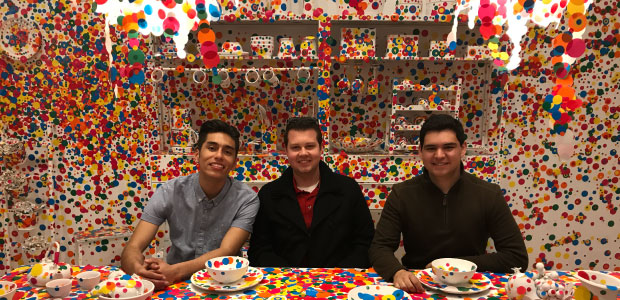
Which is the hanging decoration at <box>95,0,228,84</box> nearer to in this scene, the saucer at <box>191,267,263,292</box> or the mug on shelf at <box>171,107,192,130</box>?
the mug on shelf at <box>171,107,192,130</box>

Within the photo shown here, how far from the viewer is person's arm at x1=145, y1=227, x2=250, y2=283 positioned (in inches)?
44.4

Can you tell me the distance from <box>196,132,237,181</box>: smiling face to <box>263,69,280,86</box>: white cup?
→ 2.79 feet

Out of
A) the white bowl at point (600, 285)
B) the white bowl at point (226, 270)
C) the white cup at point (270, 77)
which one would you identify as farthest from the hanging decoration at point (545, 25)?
the white bowl at point (226, 270)

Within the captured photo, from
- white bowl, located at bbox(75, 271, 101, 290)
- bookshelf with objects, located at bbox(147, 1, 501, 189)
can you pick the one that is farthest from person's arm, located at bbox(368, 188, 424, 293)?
white bowl, located at bbox(75, 271, 101, 290)

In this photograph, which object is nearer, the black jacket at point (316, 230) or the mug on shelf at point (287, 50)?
the black jacket at point (316, 230)

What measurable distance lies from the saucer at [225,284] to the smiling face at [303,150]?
0.61 metres

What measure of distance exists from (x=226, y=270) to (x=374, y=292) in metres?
0.45

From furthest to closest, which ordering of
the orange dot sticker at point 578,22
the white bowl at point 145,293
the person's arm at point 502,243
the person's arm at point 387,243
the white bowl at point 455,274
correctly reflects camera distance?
1. the orange dot sticker at point 578,22
2. the person's arm at point 502,243
3. the person's arm at point 387,243
4. the white bowl at point 455,274
5. the white bowl at point 145,293

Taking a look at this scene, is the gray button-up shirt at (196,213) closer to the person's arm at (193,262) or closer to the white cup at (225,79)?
the person's arm at (193,262)

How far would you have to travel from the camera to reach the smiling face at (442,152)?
149 centimetres

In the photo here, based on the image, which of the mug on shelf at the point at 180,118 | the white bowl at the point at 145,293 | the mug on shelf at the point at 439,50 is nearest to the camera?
the white bowl at the point at 145,293

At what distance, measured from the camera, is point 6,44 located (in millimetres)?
2510

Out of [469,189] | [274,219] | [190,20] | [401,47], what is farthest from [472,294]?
[190,20]

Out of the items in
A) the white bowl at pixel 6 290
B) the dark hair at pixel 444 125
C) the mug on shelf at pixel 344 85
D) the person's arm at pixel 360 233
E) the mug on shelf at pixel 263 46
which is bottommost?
the person's arm at pixel 360 233
